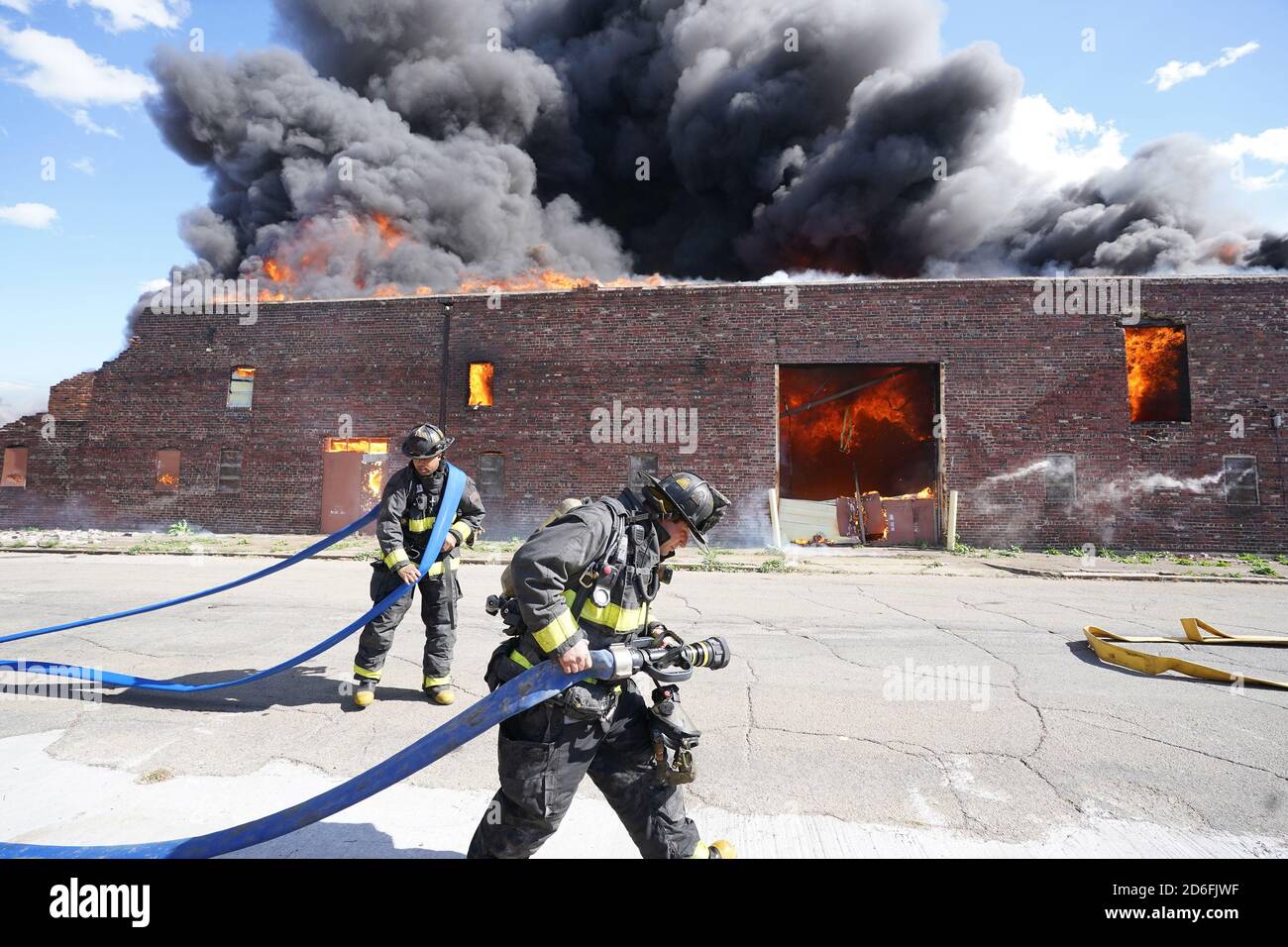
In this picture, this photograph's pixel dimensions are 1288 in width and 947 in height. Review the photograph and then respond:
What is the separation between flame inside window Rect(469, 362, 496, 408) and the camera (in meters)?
16.8

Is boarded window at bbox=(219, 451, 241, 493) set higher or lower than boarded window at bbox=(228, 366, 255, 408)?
lower

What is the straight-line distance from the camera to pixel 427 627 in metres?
4.07

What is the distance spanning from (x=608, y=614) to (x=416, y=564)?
2.57 m

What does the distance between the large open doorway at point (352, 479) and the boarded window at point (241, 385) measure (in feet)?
10.0

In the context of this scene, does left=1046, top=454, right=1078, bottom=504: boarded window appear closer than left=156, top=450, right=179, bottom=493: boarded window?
Yes

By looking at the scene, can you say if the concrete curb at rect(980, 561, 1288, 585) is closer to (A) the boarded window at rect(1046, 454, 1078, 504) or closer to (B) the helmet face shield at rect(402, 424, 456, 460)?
(A) the boarded window at rect(1046, 454, 1078, 504)

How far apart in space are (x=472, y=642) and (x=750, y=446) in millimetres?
11157

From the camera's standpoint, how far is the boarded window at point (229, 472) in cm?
1725

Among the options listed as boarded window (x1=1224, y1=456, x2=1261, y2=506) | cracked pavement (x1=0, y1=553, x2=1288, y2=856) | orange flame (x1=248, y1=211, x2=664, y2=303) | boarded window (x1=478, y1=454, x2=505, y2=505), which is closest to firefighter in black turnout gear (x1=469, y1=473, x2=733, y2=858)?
cracked pavement (x1=0, y1=553, x2=1288, y2=856)

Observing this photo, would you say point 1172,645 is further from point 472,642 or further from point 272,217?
point 272,217

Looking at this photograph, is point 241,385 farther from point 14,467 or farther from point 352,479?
point 14,467

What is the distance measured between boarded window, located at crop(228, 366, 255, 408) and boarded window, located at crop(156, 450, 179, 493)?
2307 millimetres

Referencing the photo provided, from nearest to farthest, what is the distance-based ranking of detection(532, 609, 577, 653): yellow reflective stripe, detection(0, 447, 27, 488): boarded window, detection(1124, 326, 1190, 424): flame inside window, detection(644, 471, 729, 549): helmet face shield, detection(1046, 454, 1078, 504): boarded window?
detection(532, 609, 577, 653): yellow reflective stripe → detection(644, 471, 729, 549): helmet face shield → detection(1046, 454, 1078, 504): boarded window → detection(1124, 326, 1190, 424): flame inside window → detection(0, 447, 27, 488): boarded window

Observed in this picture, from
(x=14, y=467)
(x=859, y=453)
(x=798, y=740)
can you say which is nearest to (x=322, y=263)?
(x=14, y=467)
